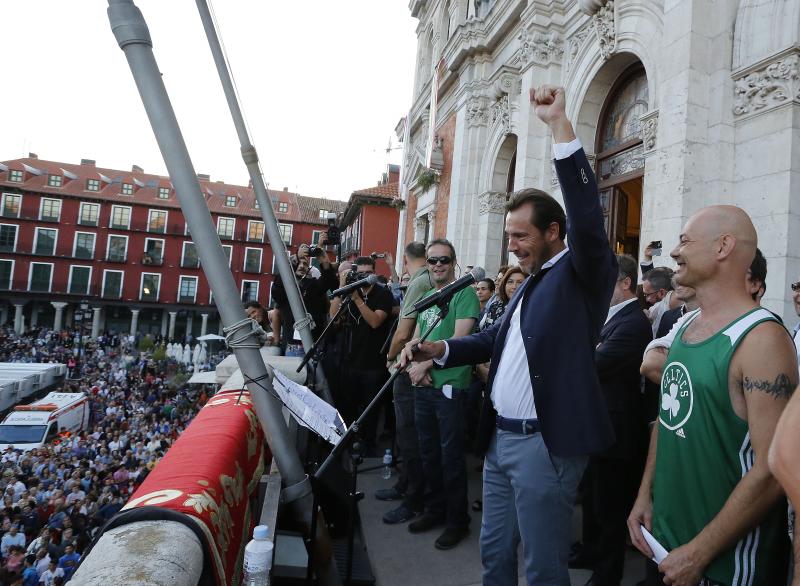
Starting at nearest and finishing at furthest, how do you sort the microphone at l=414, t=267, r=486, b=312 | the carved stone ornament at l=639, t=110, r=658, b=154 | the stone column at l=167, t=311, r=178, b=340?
the microphone at l=414, t=267, r=486, b=312, the carved stone ornament at l=639, t=110, r=658, b=154, the stone column at l=167, t=311, r=178, b=340

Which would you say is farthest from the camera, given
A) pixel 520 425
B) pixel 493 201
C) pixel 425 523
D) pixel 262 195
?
pixel 493 201

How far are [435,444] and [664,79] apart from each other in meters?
5.06

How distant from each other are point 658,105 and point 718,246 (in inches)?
210

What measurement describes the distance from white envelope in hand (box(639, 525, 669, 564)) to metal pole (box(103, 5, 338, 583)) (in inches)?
56.2

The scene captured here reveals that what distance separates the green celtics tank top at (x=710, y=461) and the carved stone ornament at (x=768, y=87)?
4576mm

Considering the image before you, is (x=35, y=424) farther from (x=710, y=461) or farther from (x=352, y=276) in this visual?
(x=710, y=461)

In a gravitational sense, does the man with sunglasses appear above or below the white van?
above

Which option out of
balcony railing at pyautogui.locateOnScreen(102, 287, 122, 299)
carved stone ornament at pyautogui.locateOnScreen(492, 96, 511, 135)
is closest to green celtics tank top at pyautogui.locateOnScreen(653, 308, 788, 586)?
carved stone ornament at pyautogui.locateOnScreen(492, 96, 511, 135)

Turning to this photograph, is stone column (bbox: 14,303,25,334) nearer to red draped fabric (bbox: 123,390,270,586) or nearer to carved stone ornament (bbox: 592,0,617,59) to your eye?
carved stone ornament (bbox: 592,0,617,59)

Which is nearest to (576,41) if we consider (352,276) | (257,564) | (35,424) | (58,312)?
(352,276)

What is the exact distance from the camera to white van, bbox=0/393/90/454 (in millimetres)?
16922

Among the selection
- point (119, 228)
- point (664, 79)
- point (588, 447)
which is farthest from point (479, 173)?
point (119, 228)

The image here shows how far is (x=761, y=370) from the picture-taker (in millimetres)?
1299

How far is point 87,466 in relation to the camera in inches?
532
